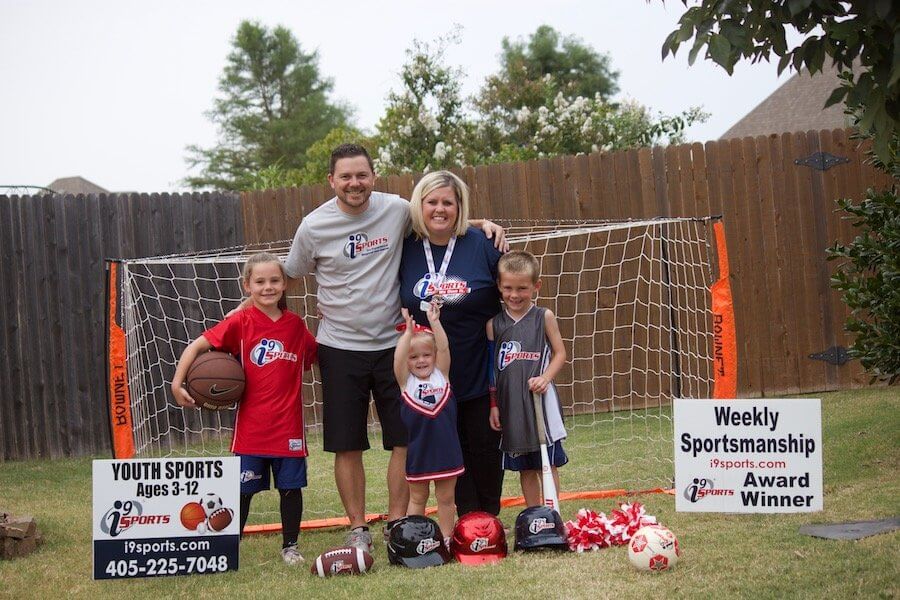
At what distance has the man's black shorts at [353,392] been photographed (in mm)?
5422

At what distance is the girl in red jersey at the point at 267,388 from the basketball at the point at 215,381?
5 cm

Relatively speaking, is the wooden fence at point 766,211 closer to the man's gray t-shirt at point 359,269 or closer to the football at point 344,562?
the man's gray t-shirt at point 359,269

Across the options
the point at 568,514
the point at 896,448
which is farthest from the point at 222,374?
the point at 896,448

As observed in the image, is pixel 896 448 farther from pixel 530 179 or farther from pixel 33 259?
pixel 33 259

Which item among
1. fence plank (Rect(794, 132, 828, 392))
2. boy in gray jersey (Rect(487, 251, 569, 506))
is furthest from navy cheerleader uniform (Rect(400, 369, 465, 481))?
fence plank (Rect(794, 132, 828, 392))

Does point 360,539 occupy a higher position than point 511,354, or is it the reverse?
point 511,354

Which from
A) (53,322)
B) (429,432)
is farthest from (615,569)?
(53,322)

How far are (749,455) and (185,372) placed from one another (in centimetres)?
295

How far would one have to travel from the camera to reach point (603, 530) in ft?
16.8

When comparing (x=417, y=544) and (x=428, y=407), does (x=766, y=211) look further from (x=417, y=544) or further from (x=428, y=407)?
(x=417, y=544)

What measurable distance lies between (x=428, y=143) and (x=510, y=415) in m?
13.3

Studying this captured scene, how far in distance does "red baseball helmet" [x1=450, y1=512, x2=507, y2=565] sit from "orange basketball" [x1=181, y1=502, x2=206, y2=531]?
123cm

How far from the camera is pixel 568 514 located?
6.19m

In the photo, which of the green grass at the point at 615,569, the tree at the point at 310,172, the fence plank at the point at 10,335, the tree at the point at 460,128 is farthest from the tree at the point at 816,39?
the tree at the point at 310,172
